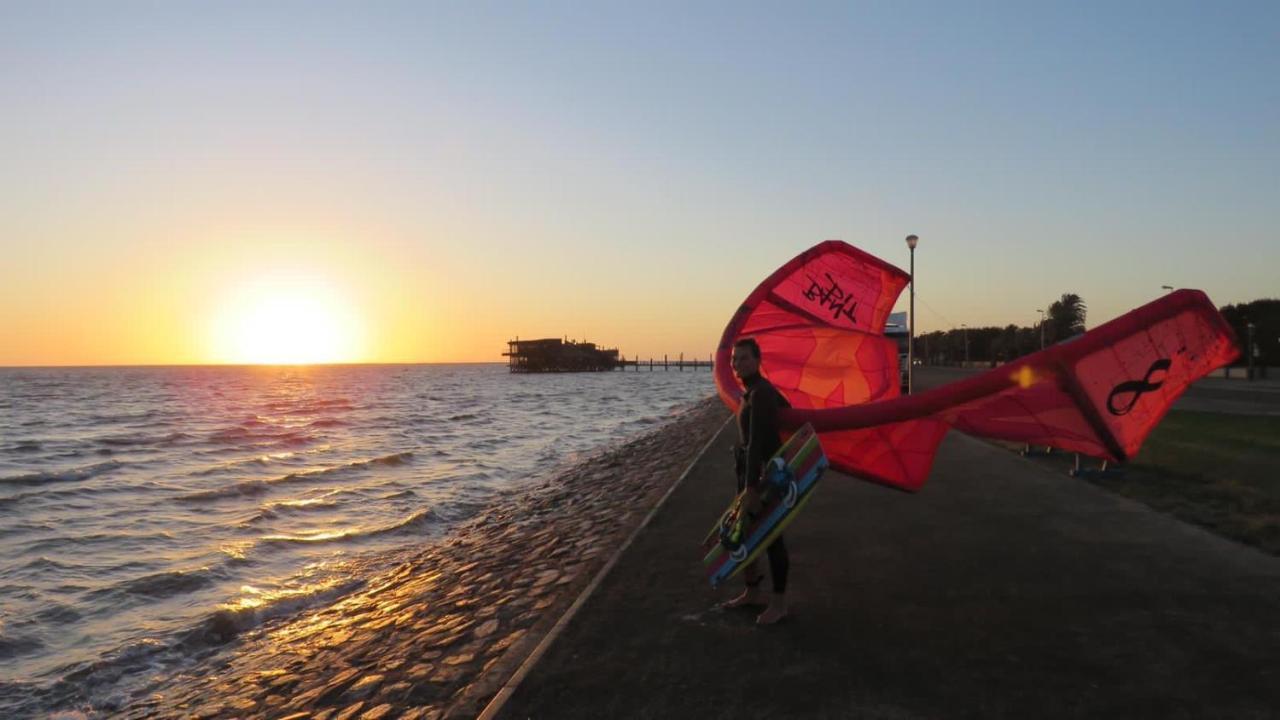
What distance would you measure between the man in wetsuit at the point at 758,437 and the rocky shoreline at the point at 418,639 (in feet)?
6.00

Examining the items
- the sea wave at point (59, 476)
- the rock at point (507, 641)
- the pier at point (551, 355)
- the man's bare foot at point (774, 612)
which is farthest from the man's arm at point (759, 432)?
Answer: the pier at point (551, 355)

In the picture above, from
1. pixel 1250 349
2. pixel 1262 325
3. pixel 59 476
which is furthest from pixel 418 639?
pixel 1262 325

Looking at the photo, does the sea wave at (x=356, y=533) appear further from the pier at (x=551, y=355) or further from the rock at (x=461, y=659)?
the pier at (x=551, y=355)

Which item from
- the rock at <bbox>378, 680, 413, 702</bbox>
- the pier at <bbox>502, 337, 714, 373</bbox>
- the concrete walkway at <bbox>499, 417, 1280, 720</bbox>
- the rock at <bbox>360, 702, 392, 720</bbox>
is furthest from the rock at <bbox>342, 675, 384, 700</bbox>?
the pier at <bbox>502, 337, 714, 373</bbox>

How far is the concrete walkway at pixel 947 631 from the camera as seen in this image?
416cm

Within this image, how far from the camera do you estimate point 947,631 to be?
17.0 ft

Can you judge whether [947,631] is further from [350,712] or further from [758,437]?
[350,712]

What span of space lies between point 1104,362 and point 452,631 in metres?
5.61

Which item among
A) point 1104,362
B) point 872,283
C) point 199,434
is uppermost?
point 872,283

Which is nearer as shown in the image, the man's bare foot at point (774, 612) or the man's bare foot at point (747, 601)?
the man's bare foot at point (774, 612)

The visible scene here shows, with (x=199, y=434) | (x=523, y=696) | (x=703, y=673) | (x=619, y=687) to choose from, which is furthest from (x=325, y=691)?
(x=199, y=434)

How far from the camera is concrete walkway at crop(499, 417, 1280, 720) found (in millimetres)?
4164

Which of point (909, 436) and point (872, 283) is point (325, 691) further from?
point (872, 283)

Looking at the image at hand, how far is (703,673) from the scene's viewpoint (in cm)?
456
